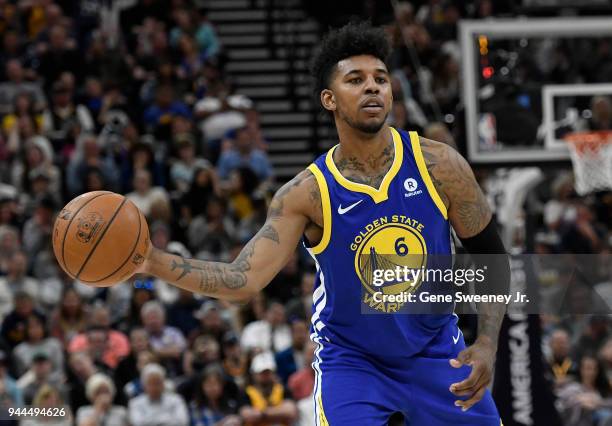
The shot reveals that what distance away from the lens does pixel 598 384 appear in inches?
407

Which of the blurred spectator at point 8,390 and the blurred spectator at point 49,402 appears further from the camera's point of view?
the blurred spectator at point 8,390

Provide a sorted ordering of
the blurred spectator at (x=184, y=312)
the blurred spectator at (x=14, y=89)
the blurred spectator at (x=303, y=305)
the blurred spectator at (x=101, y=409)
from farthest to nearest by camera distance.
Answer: the blurred spectator at (x=14, y=89) → the blurred spectator at (x=184, y=312) → the blurred spectator at (x=303, y=305) → the blurred spectator at (x=101, y=409)

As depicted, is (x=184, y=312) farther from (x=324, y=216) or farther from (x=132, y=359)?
(x=324, y=216)

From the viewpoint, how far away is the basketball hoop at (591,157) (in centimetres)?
1033

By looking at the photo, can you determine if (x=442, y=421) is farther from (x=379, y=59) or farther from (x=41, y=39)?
(x=41, y=39)

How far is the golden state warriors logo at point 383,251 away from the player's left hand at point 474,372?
36 centimetres

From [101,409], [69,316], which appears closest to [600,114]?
[101,409]

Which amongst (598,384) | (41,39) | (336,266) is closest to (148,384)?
(598,384)

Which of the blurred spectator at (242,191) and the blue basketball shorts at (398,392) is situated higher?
the blue basketball shorts at (398,392)

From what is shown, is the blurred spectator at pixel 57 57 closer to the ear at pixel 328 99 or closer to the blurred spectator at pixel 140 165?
the blurred spectator at pixel 140 165

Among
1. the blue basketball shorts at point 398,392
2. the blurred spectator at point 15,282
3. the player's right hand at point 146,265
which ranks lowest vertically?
the blurred spectator at point 15,282

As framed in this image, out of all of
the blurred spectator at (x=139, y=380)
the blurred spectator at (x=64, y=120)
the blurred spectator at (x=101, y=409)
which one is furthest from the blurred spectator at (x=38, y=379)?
the blurred spectator at (x=64, y=120)

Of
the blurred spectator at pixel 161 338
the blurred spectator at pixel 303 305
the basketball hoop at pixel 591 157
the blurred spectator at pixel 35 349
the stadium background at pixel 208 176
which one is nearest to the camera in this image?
the stadium background at pixel 208 176

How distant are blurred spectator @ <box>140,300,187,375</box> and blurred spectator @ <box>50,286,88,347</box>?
711 mm
